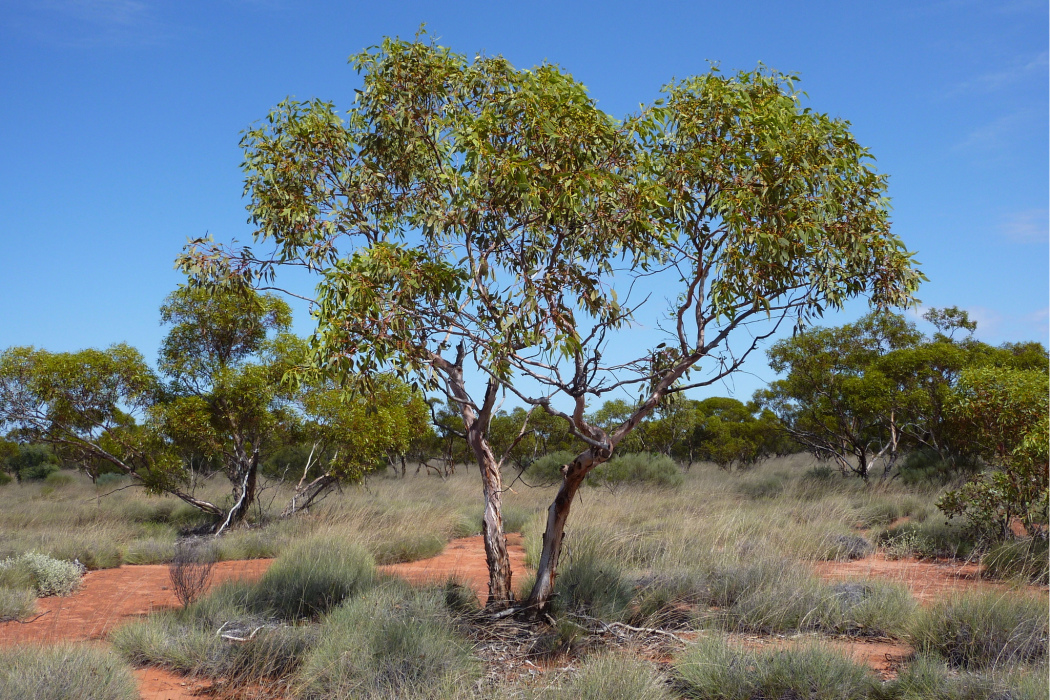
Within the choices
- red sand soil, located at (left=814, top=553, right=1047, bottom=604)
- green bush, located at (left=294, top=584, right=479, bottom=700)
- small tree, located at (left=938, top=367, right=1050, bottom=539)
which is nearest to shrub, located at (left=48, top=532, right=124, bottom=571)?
green bush, located at (left=294, top=584, right=479, bottom=700)

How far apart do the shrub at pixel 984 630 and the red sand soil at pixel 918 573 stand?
178 cm

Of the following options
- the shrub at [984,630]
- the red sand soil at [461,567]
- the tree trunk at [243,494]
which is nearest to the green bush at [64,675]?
the red sand soil at [461,567]

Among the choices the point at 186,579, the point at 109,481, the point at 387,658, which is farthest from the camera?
the point at 109,481

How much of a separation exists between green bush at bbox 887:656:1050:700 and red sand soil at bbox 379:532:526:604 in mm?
4804

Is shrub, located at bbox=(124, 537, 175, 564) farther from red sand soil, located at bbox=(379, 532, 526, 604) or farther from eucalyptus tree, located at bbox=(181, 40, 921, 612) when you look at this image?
eucalyptus tree, located at bbox=(181, 40, 921, 612)

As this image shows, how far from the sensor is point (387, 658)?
5.95m

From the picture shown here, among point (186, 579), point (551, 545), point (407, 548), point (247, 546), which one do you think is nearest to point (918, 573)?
point (551, 545)

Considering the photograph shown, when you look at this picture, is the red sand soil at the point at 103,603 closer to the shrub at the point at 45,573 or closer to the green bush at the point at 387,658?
the shrub at the point at 45,573

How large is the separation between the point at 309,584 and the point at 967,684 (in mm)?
6334

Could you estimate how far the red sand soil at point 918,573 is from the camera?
9266 mm

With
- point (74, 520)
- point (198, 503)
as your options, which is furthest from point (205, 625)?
point (74, 520)

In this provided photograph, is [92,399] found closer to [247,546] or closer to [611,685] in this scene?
[247,546]

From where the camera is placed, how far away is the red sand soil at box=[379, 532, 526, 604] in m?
10.0

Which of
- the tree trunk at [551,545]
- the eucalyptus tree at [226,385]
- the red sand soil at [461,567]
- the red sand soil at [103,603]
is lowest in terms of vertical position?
the red sand soil at [103,603]
